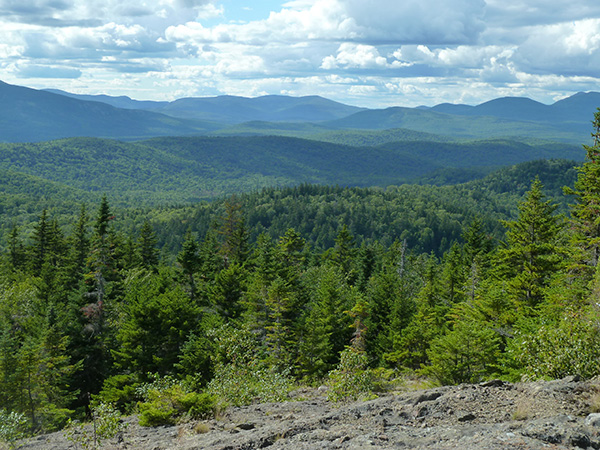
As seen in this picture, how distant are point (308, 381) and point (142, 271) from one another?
25.9m

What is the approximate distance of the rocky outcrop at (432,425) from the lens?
1097cm

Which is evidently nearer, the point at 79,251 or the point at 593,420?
the point at 593,420

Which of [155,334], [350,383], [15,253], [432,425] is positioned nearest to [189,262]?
[155,334]

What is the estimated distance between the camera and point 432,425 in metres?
12.6

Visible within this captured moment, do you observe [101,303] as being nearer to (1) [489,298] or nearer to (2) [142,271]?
(2) [142,271]

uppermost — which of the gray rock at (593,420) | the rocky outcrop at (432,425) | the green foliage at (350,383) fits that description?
the gray rock at (593,420)

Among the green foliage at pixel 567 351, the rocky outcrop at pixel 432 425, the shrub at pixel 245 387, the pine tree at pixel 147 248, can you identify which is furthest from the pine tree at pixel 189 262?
the green foliage at pixel 567 351

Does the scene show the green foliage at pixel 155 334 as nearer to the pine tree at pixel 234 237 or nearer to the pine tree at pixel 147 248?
the pine tree at pixel 234 237

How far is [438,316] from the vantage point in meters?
35.1

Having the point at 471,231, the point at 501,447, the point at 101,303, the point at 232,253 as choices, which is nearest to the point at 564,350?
the point at 501,447

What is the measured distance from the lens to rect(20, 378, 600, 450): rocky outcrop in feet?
36.0

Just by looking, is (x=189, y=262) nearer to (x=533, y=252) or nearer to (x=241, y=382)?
(x=241, y=382)

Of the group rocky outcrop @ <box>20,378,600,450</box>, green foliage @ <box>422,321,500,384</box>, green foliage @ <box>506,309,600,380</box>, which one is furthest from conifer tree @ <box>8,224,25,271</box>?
green foliage @ <box>506,309,600,380</box>

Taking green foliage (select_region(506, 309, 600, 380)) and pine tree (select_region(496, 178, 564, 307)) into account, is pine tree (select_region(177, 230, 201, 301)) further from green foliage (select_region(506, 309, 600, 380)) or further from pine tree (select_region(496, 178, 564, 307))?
green foliage (select_region(506, 309, 600, 380))
